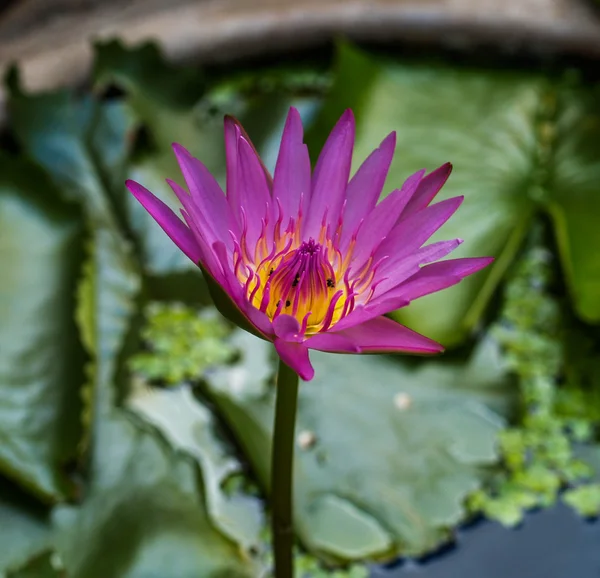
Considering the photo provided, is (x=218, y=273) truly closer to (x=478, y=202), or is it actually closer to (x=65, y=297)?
(x=65, y=297)

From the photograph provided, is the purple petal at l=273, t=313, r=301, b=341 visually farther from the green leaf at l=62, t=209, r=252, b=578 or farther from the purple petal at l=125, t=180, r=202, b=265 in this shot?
the green leaf at l=62, t=209, r=252, b=578

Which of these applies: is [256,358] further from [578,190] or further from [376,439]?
[578,190]

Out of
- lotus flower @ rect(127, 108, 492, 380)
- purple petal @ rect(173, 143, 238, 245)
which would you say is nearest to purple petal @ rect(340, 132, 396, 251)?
lotus flower @ rect(127, 108, 492, 380)

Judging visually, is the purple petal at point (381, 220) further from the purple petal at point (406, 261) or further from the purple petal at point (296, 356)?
the purple petal at point (296, 356)

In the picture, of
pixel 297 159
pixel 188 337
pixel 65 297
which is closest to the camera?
pixel 297 159

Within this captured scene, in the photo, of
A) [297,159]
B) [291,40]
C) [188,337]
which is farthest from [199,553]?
[291,40]
